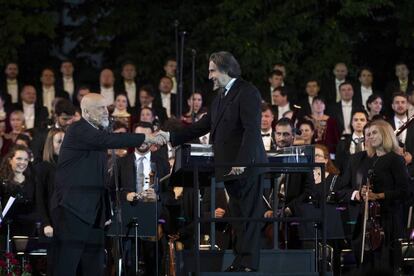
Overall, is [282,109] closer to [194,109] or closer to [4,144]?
[194,109]

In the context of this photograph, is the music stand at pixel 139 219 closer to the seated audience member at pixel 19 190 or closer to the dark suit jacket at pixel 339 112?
the seated audience member at pixel 19 190

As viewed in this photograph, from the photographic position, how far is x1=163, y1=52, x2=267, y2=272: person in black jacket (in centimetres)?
1152

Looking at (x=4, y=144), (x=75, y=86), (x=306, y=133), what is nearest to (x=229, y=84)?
(x=306, y=133)

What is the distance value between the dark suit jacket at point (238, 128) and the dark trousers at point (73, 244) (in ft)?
5.42

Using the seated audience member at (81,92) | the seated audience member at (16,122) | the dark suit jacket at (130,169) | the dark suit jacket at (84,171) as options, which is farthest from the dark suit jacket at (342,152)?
the dark suit jacket at (84,171)

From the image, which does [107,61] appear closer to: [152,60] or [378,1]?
[152,60]

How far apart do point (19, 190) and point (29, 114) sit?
5020 millimetres

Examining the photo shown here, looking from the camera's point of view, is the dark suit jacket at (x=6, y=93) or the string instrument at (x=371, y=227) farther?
the dark suit jacket at (x=6, y=93)

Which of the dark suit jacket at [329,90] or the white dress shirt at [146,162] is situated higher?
the dark suit jacket at [329,90]

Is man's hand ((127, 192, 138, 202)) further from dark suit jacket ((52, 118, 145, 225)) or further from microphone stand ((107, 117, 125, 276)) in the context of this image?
dark suit jacket ((52, 118, 145, 225))

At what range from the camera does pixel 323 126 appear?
1861cm

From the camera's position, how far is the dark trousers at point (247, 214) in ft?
37.7

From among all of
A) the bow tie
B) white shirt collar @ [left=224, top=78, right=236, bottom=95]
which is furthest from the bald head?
the bow tie

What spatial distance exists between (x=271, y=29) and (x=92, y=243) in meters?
10.7
